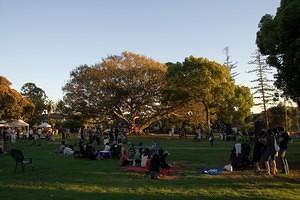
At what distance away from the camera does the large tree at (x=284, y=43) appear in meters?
18.0

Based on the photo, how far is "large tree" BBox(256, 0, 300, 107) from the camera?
18.0m

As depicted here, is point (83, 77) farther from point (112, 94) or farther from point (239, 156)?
point (239, 156)

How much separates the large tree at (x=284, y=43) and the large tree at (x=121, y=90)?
41.3 meters

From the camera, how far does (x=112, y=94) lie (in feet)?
212

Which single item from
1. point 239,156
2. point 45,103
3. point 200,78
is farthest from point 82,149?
point 45,103

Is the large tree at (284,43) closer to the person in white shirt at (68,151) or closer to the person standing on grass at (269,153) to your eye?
the person standing on grass at (269,153)

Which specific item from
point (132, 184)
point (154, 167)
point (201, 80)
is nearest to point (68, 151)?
point (154, 167)

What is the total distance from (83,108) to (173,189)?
2134 inches

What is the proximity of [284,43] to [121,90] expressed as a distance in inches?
1818

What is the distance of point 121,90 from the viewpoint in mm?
64062

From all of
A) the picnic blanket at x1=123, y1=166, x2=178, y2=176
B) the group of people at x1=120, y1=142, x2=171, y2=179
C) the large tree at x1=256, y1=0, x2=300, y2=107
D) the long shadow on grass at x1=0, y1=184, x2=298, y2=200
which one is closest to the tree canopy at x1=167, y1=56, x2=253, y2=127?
the large tree at x1=256, y1=0, x2=300, y2=107


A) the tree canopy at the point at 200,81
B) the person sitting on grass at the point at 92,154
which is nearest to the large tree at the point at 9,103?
the tree canopy at the point at 200,81

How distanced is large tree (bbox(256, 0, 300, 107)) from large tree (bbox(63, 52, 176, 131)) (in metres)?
41.3

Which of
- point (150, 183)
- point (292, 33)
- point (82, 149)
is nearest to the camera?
point (150, 183)
